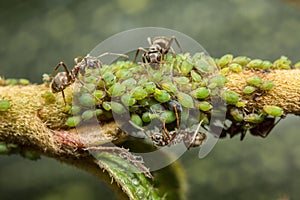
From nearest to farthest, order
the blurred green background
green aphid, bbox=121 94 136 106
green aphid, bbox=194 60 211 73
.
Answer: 1. green aphid, bbox=121 94 136 106
2. green aphid, bbox=194 60 211 73
3. the blurred green background

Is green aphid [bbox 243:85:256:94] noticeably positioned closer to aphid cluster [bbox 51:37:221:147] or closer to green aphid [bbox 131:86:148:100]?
aphid cluster [bbox 51:37:221:147]

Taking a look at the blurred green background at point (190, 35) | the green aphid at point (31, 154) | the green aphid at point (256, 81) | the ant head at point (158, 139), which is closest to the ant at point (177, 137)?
the ant head at point (158, 139)

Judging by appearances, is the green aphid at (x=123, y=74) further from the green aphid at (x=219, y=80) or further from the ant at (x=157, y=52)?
the green aphid at (x=219, y=80)

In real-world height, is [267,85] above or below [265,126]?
above

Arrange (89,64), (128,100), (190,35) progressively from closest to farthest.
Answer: (128,100), (89,64), (190,35)

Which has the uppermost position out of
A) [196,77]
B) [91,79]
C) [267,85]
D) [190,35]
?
[190,35]

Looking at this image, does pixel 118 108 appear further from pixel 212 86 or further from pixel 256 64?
pixel 256 64

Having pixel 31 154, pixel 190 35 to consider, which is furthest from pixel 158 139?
pixel 190 35

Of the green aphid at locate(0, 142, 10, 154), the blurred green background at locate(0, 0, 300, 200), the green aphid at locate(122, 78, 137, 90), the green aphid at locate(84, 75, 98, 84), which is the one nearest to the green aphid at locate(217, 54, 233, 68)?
the green aphid at locate(122, 78, 137, 90)

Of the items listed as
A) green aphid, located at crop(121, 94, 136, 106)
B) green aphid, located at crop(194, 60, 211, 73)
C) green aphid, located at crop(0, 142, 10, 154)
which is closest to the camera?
green aphid, located at crop(121, 94, 136, 106)
